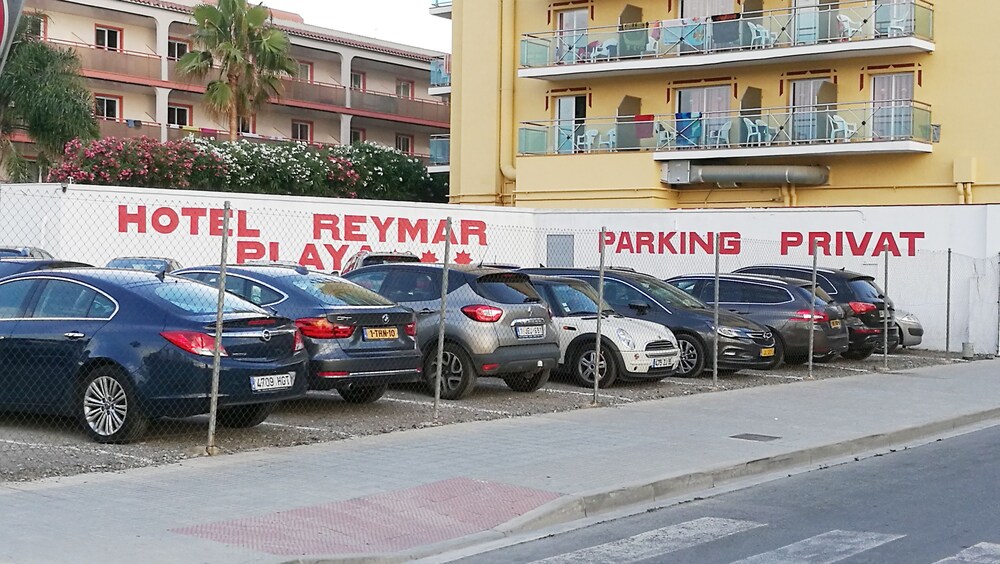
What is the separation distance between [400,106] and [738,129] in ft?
86.0

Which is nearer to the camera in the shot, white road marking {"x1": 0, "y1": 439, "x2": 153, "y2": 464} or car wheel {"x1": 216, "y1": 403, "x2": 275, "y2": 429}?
white road marking {"x1": 0, "y1": 439, "x2": 153, "y2": 464}

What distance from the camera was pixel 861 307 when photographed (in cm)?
2422

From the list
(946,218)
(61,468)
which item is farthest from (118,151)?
(61,468)

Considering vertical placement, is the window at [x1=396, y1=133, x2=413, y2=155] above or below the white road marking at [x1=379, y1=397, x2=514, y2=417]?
above

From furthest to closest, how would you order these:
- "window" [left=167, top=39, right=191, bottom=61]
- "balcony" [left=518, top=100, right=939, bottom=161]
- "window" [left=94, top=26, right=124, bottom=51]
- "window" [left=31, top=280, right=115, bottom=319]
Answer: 1. "window" [left=167, top=39, right=191, bottom=61]
2. "window" [left=94, top=26, right=124, bottom=51]
3. "balcony" [left=518, top=100, right=939, bottom=161]
4. "window" [left=31, top=280, right=115, bottom=319]

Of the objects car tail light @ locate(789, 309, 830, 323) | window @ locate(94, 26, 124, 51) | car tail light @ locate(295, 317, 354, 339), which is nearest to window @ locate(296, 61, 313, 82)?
window @ locate(94, 26, 124, 51)

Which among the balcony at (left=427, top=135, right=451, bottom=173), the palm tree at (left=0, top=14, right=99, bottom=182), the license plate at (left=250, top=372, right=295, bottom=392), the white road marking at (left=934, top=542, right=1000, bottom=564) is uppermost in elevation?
the palm tree at (left=0, top=14, right=99, bottom=182)

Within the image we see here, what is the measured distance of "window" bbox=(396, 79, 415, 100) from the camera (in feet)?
207

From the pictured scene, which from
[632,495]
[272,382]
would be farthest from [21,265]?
[632,495]

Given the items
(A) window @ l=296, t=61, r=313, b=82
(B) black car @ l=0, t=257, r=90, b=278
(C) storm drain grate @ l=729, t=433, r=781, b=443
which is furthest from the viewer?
(A) window @ l=296, t=61, r=313, b=82

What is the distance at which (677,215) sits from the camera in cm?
3078

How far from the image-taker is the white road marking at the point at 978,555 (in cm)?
823

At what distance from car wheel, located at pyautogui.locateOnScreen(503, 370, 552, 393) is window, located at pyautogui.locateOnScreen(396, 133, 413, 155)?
4583 centimetres

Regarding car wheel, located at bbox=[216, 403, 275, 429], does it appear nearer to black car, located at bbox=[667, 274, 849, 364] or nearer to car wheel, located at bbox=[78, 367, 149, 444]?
car wheel, located at bbox=[78, 367, 149, 444]
